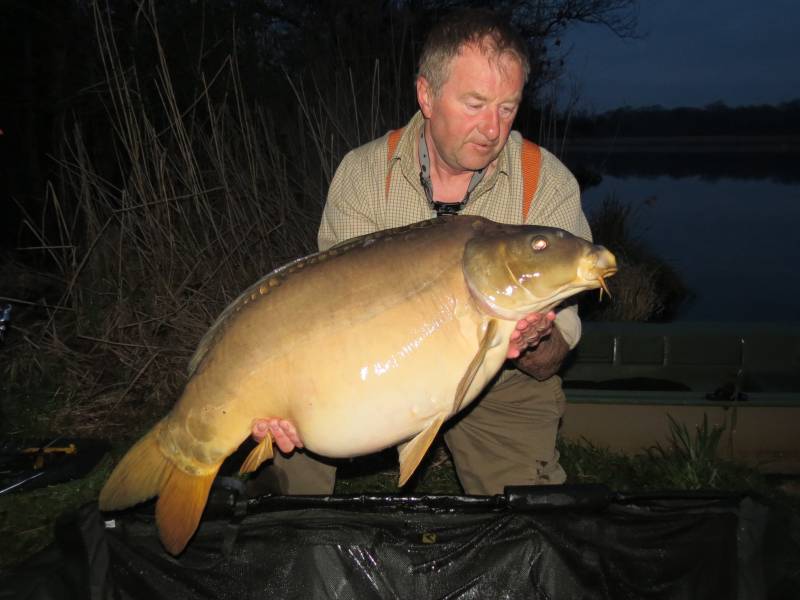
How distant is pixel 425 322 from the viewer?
1.34m

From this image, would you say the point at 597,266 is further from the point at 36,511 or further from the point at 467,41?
the point at 36,511

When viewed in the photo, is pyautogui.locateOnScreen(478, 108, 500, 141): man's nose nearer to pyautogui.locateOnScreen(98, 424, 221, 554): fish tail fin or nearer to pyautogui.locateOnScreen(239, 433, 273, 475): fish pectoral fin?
pyautogui.locateOnScreen(239, 433, 273, 475): fish pectoral fin

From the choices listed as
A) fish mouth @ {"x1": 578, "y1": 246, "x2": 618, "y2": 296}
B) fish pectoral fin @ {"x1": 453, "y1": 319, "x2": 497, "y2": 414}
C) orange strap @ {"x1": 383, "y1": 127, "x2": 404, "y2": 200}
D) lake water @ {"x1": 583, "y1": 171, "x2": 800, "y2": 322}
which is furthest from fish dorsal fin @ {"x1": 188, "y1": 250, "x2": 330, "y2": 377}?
lake water @ {"x1": 583, "y1": 171, "x2": 800, "y2": 322}

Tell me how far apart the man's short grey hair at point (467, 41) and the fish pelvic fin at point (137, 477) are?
102 cm

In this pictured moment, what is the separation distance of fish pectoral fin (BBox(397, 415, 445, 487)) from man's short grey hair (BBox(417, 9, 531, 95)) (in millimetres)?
798

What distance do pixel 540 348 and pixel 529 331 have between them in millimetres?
348

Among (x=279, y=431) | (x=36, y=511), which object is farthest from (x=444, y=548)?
(x=36, y=511)

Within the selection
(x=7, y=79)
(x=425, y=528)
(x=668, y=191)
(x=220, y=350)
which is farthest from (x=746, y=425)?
(x=668, y=191)

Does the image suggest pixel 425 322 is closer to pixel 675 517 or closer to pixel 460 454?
pixel 675 517

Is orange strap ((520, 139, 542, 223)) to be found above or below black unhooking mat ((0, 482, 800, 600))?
above

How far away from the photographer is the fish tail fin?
1.40m

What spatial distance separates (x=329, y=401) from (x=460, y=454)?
802mm


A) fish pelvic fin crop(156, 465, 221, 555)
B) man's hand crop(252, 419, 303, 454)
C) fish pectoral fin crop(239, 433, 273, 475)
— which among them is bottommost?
fish pelvic fin crop(156, 465, 221, 555)

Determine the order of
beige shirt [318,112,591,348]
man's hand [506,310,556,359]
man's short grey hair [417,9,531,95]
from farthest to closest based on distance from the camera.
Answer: beige shirt [318,112,591,348] → man's short grey hair [417,9,531,95] → man's hand [506,310,556,359]
